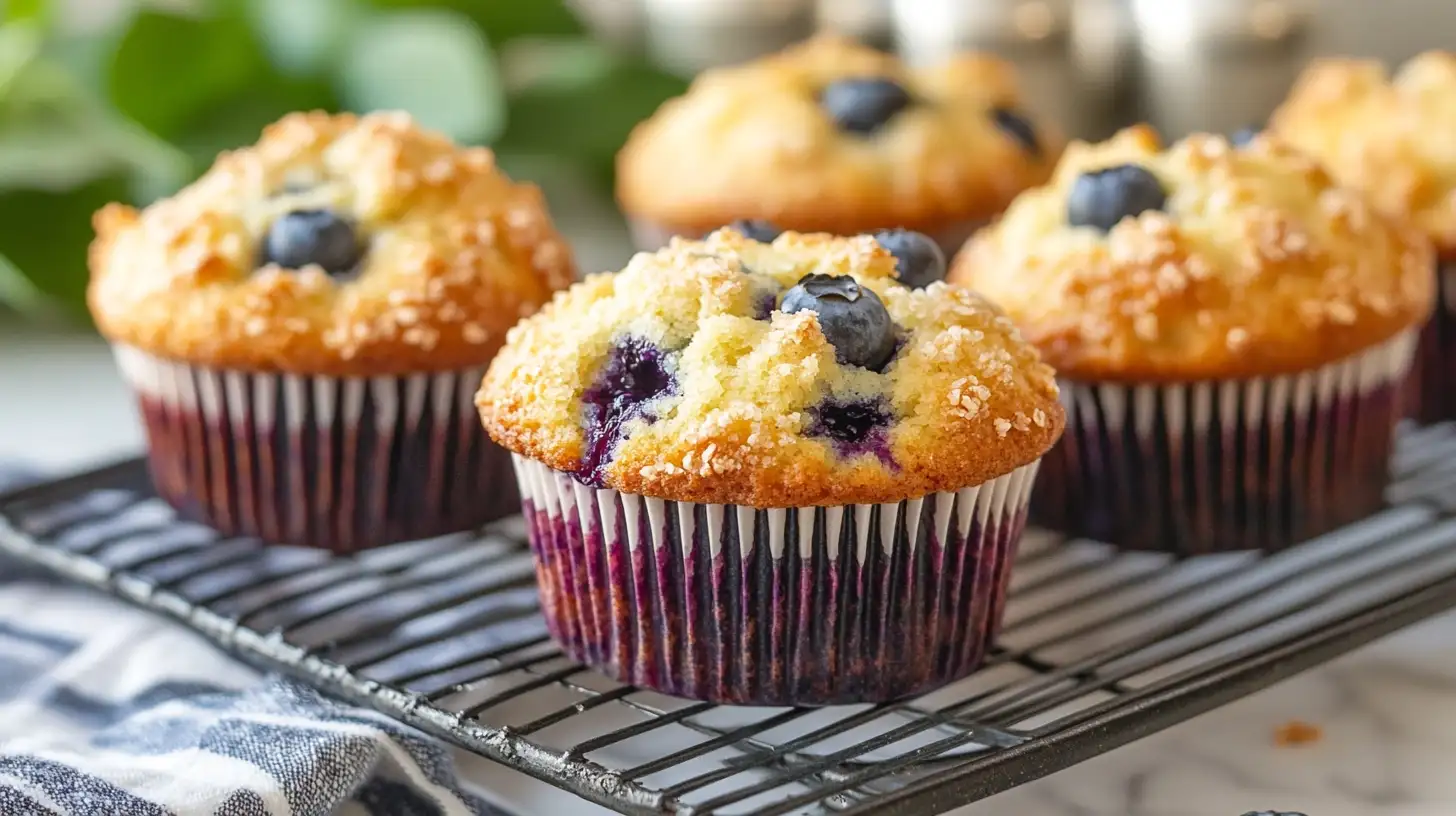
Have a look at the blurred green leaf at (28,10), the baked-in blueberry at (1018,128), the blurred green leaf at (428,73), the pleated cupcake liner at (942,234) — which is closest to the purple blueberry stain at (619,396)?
the pleated cupcake liner at (942,234)

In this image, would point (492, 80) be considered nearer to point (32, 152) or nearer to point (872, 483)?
point (32, 152)

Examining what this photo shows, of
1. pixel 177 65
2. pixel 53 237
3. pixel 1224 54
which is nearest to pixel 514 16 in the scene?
pixel 177 65

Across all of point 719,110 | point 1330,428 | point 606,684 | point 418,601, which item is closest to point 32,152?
point 719,110

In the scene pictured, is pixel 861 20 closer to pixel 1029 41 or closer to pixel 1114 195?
pixel 1029 41

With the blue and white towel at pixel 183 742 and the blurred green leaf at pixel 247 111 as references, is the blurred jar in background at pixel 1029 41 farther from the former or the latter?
the blue and white towel at pixel 183 742

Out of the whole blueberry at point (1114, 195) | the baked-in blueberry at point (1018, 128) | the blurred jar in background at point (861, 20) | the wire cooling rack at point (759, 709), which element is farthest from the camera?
the blurred jar in background at point (861, 20)

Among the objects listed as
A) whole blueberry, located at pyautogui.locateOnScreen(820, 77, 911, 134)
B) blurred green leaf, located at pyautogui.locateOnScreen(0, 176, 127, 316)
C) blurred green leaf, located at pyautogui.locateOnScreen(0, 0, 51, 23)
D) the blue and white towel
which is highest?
blurred green leaf, located at pyautogui.locateOnScreen(0, 0, 51, 23)

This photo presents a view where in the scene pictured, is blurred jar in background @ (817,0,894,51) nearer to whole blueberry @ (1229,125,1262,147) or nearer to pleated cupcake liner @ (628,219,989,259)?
pleated cupcake liner @ (628,219,989,259)

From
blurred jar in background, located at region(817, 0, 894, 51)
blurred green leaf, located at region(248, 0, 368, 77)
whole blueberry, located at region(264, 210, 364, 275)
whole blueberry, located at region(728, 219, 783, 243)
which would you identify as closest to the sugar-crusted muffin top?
whole blueberry, located at region(728, 219, 783, 243)
